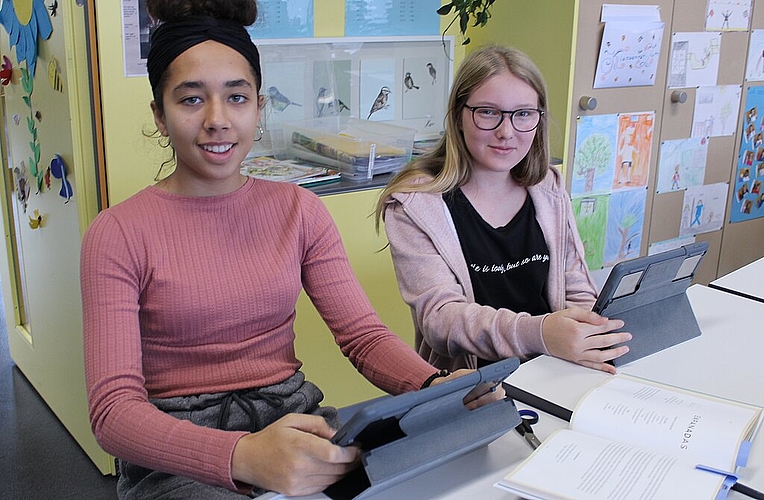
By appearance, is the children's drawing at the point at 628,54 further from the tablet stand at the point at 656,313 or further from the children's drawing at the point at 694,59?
the tablet stand at the point at 656,313

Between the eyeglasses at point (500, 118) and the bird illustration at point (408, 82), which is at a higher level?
the bird illustration at point (408, 82)

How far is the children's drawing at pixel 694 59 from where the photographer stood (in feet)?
9.30

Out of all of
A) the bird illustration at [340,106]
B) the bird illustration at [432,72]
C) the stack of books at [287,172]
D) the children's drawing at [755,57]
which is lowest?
the stack of books at [287,172]

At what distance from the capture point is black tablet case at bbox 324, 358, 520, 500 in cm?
90

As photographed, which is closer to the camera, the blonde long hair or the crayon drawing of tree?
the blonde long hair

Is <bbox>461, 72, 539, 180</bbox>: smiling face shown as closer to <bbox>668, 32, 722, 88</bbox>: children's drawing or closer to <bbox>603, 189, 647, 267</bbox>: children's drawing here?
<bbox>603, 189, 647, 267</bbox>: children's drawing

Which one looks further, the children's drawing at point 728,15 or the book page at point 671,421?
the children's drawing at point 728,15

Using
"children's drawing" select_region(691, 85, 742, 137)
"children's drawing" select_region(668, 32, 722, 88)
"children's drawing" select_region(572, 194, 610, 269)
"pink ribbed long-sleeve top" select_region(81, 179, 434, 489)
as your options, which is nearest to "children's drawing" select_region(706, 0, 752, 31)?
"children's drawing" select_region(668, 32, 722, 88)

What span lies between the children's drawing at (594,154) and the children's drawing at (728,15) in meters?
0.63

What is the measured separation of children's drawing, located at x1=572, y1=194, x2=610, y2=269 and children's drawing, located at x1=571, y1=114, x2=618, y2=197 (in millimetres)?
32

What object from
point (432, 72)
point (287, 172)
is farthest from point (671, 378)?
point (432, 72)

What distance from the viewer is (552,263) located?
69.5 inches

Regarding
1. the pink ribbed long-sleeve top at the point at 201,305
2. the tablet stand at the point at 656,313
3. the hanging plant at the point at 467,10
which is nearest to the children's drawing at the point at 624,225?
the hanging plant at the point at 467,10

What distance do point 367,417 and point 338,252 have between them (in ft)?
2.00
